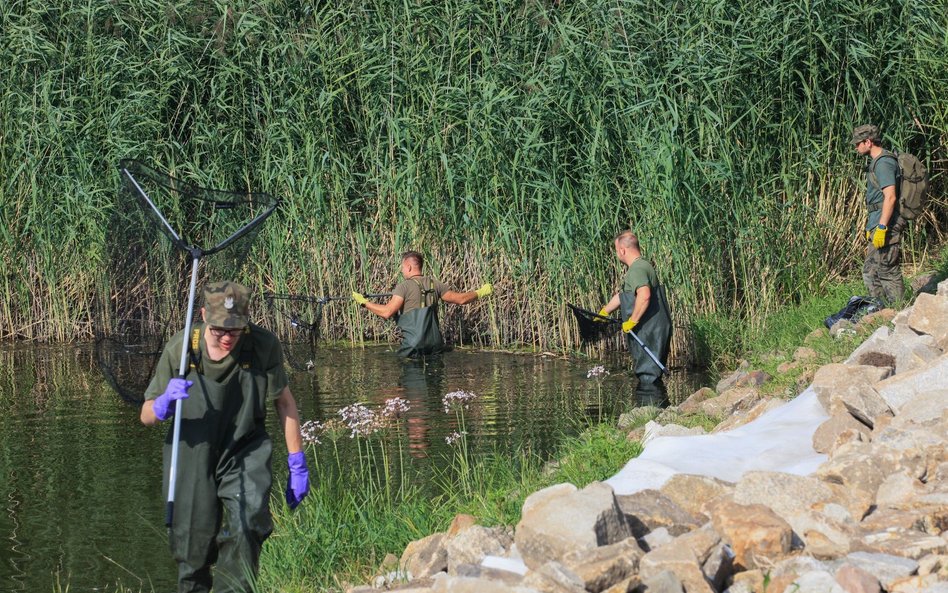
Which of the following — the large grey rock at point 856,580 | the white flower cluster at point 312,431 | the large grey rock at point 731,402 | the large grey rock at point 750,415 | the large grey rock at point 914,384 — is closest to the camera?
the large grey rock at point 856,580

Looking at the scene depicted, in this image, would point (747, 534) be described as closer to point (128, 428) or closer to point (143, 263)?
point (143, 263)

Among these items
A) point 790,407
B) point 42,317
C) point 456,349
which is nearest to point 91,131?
point 42,317

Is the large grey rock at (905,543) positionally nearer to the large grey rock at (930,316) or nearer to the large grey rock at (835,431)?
the large grey rock at (835,431)

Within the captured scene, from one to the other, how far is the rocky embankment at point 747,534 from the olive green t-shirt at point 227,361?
1.13 metres

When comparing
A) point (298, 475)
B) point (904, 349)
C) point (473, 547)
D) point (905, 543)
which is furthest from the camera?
point (904, 349)

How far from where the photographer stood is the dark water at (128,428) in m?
7.43

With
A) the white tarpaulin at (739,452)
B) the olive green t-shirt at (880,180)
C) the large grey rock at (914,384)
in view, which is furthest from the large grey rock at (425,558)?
the olive green t-shirt at (880,180)

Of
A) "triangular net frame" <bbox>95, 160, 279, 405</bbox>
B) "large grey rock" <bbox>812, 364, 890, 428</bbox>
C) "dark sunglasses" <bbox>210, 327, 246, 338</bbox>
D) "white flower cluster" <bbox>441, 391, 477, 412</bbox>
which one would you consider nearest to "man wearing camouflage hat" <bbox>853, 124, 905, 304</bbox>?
"large grey rock" <bbox>812, 364, 890, 428</bbox>

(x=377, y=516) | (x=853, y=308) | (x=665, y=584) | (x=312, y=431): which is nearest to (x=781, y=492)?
(x=665, y=584)

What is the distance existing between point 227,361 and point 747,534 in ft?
8.29

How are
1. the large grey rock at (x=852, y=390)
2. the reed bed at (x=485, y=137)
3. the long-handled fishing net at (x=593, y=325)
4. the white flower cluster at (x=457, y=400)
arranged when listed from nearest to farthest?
the large grey rock at (x=852, y=390) < the white flower cluster at (x=457, y=400) < the long-handled fishing net at (x=593, y=325) < the reed bed at (x=485, y=137)

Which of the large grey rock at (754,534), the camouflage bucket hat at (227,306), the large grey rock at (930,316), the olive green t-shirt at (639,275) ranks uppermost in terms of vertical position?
the olive green t-shirt at (639,275)

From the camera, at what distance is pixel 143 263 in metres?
9.23

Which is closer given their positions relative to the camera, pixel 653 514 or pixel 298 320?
pixel 653 514
